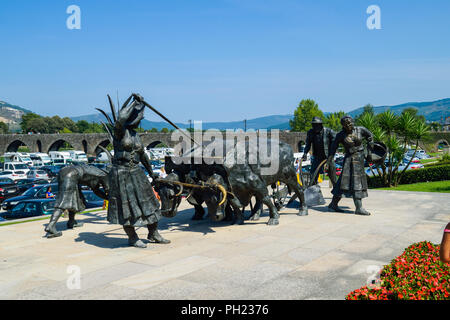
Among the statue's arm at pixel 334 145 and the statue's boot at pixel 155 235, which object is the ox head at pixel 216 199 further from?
the statue's arm at pixel 334 145

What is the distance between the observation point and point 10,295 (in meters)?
5.54

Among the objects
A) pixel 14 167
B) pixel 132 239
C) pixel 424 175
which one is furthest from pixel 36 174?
Answer: pixel 424 175

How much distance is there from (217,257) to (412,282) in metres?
3.50

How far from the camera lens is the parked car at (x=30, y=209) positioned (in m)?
12.6

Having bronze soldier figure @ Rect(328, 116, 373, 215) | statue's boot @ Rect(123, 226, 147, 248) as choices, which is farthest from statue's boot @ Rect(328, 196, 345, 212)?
statue's boot @ Rect(123, 226, 147, 248)

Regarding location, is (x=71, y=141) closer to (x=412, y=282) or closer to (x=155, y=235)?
(x=155, y=235)

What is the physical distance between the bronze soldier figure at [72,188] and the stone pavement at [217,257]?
1.20ft

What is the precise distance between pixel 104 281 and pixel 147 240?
2554 mm

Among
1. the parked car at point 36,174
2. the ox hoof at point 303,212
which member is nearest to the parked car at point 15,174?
the parked car at point 36,174

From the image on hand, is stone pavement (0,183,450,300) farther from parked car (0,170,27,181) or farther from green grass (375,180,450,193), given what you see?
parked car (0,170,27,181)

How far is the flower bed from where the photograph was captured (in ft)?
14.5

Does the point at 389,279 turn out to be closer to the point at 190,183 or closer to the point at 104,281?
the point at 104,281

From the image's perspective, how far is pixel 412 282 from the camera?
473cm
